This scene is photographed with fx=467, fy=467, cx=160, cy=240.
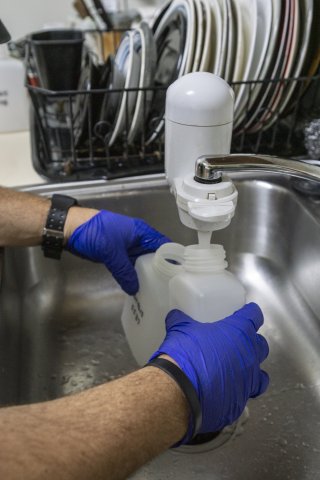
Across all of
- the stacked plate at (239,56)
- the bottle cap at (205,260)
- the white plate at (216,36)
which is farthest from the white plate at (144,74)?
the bottle cap at (205,260)

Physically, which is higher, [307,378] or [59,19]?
[59,19]

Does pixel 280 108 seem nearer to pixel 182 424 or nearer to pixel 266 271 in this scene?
pixel 266 271

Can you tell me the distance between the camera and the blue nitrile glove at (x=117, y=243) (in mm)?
684

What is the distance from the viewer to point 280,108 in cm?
86

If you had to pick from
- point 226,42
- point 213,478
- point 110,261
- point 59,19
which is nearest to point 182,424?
point 213,478

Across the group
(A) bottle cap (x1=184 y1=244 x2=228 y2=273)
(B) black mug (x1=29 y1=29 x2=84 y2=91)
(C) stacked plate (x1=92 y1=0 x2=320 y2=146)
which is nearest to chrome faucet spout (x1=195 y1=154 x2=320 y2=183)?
(A) bottle cap (x1=184 y1=244 x2=228 y2=273)

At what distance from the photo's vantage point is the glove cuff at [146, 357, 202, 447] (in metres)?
0.44

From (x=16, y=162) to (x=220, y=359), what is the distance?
682 millimetres

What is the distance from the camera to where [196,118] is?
494 millimetres

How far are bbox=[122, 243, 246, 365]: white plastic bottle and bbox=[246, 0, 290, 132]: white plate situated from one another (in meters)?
0.36

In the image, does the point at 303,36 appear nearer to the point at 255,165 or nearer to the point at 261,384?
the point at 255,165

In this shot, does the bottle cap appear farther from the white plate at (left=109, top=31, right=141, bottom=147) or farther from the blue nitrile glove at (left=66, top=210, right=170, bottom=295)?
the white plate at (left=109, top=31, right=141, bottom=147)

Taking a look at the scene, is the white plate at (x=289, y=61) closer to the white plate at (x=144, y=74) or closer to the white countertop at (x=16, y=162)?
the white plate at (x=144, y=74)

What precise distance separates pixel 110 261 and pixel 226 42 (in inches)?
16.4
